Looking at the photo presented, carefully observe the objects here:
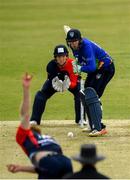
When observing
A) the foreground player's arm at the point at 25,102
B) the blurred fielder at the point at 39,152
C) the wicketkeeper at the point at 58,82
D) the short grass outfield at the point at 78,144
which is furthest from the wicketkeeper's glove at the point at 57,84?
the foreground player's arm at the point at 25,102

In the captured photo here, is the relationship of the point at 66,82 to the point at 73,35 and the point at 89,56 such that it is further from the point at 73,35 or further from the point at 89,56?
the point at 73,35

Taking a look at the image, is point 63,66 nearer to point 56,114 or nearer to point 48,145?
point 56,114

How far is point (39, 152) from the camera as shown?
8492 millimetres

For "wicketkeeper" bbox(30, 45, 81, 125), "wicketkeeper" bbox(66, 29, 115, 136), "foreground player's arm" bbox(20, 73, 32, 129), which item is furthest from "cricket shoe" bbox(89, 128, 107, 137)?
"foreground player's arm" bbox(20, 73, 32, 129)

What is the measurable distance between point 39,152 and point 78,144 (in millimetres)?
4738

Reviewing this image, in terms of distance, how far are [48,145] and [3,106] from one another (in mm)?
9306

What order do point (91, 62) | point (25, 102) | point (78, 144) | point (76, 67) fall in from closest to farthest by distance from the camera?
point (25, 102), point (78, 144), point (91, 62), point (76, 67)

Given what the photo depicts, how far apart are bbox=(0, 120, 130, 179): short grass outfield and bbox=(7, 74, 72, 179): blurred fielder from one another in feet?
8.26

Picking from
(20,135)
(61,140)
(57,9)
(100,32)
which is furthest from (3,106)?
(57,9)

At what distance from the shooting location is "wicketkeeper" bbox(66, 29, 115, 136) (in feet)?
44.9

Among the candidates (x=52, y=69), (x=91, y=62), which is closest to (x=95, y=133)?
(x=91, y=62)

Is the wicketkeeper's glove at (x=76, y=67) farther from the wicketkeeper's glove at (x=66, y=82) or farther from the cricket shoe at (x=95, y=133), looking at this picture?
the cricket shoe at (x=95, y=133)

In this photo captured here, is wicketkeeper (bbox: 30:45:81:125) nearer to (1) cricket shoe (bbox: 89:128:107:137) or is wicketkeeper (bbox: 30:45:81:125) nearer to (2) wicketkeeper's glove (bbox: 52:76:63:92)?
(2) wicketkeeper's glove (bbox: 52:76:63:92)

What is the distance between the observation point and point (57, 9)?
45.0 m
